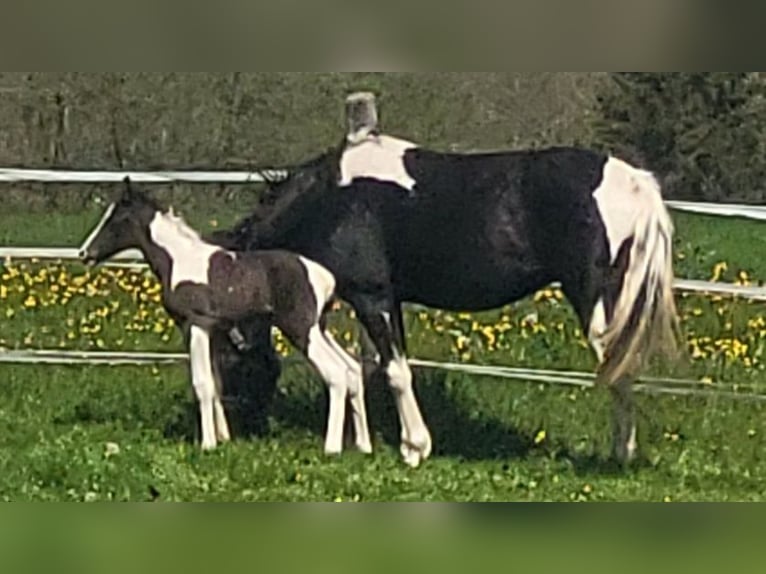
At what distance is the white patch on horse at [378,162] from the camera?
7965mm

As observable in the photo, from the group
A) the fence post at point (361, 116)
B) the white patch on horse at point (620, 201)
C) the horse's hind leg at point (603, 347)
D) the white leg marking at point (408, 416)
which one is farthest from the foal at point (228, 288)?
the white patch on horse at point (620, 201)

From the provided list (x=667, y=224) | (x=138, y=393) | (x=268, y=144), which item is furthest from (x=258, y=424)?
(x=667, y=224)

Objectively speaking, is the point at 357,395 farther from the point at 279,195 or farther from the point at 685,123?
the point at 685,123

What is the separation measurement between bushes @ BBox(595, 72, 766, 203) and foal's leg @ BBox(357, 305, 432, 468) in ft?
2.80

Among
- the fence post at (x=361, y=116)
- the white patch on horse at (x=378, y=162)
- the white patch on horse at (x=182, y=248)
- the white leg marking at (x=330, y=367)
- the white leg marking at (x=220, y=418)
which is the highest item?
the fence post at (x=361, y=116)

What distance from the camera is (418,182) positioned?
7965 millimetres

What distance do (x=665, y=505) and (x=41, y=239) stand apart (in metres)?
2.09

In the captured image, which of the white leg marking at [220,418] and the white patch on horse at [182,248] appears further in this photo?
the white leg marking at [220,418]

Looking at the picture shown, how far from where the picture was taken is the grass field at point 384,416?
8031mm

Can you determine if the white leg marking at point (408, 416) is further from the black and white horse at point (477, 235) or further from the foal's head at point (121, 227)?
the foal's head at point (121, 227)

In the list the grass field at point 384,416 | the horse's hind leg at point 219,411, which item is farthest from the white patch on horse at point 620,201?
the horse's hind leg at point 219,411

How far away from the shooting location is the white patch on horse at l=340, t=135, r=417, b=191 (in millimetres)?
7965

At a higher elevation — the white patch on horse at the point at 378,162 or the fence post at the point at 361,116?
the fence post at the point at 361,116
